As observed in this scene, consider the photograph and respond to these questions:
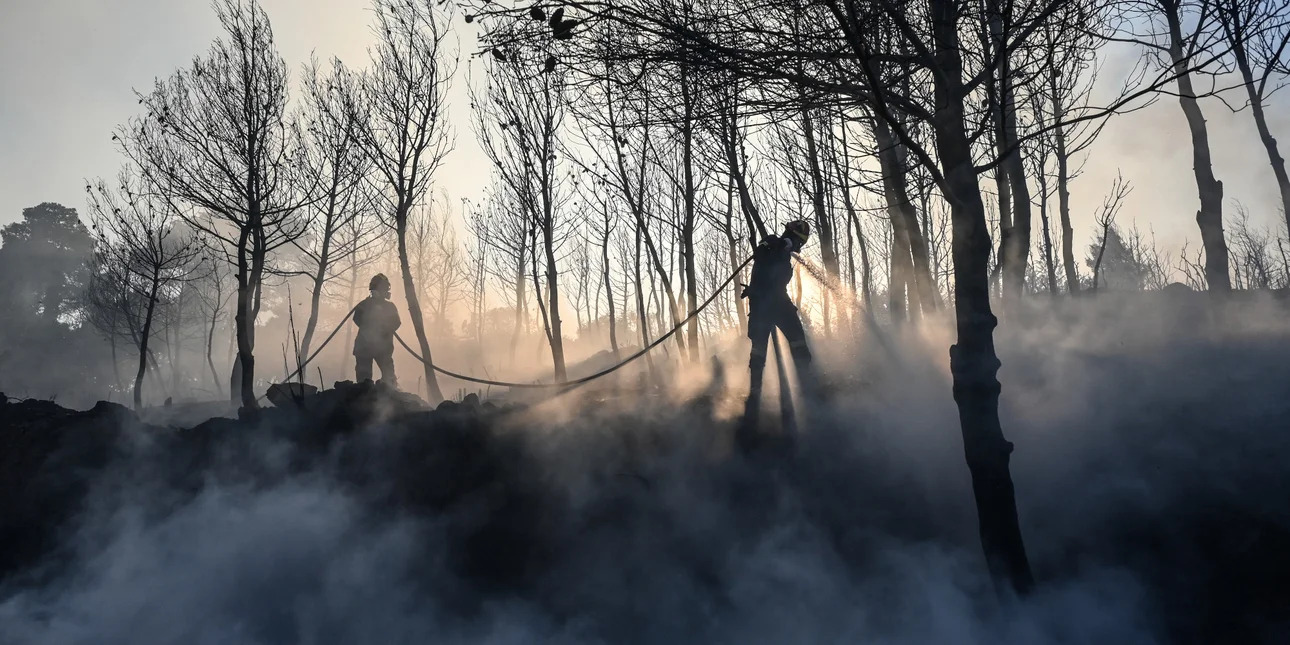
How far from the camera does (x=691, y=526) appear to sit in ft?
19.7

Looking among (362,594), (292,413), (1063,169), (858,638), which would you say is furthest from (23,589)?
(1063,169)

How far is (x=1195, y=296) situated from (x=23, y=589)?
51.6 feet

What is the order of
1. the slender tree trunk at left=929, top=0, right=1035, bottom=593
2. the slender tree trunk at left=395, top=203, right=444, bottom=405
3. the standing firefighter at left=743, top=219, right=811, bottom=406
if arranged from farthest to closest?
the slender tree trunk at left=395, top=203, right=444, bottom=405 → the standing firefighter at left=743, top=219, right=811, bottom=406 → the slender tree trunk at left=929, top=0, right=1035, bottom=593

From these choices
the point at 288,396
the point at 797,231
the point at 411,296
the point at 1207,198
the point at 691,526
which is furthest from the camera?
the point at 411,296

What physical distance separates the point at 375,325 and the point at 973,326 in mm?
8426

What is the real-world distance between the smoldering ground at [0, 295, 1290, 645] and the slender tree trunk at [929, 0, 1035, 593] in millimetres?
635

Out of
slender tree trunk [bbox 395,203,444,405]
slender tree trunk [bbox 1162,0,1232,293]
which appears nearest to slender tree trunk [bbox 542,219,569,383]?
slender tree trunk [bbox 395,203,444,405]

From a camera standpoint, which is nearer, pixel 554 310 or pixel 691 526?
pixel 691 526

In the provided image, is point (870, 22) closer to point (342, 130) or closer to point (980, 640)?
point (980, 640)

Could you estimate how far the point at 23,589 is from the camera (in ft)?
19.2

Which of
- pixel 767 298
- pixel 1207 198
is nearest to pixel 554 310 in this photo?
pixel 767 298

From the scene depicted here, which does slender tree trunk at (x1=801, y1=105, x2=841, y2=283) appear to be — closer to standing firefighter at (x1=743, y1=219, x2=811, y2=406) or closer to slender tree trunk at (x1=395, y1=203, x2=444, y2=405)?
standing firefighter at (x1=743, y1=219, x2=811, y2=406)

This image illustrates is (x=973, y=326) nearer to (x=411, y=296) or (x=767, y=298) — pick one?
(x=767, y=298)

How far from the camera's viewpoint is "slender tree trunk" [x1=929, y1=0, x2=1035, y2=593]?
422 centimetres
